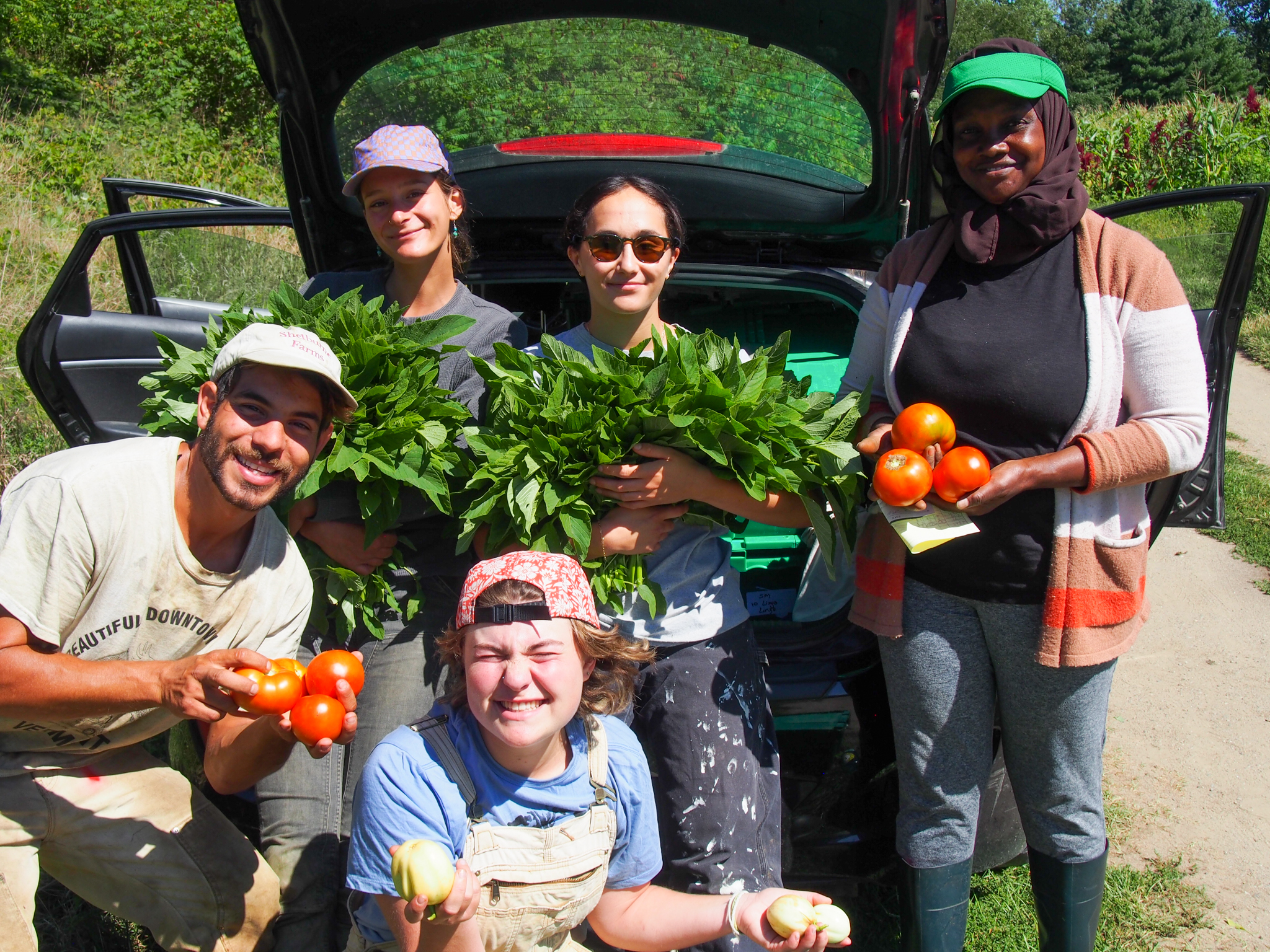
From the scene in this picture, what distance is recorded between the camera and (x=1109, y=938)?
288cm

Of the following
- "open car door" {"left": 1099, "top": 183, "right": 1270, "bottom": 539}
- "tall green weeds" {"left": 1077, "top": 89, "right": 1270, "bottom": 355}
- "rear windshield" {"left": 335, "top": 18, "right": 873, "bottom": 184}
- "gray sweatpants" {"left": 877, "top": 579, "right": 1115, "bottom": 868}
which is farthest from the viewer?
"tall green weeds" {"left": 1077, "top": 89, "right": 1270, "bottom": 355}

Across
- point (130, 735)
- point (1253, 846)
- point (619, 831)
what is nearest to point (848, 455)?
point (619, 831)

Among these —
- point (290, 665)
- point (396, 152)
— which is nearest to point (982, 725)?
point (290, 665)

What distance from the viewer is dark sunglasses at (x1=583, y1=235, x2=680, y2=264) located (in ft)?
8.54

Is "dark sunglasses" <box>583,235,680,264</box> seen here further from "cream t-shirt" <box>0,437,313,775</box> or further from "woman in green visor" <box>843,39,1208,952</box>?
"cream t-shirt" <box>0,437,313,775</box>

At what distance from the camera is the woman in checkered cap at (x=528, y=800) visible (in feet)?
6.45

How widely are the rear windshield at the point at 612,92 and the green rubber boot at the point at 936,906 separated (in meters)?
2.11

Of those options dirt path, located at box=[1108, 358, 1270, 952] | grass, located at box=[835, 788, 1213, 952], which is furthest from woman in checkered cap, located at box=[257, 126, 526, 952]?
dirt path, located at box=[1108, 358, 1270, 952]

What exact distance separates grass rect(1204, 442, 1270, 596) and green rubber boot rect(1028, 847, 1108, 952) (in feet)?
12.2

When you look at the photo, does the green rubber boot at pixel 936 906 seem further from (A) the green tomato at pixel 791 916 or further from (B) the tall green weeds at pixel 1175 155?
(B) the tall green weeds at pixel 1175 155

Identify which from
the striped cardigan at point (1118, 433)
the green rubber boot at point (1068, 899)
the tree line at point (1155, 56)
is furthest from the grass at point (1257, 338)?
the tree line at point (1155, 56)

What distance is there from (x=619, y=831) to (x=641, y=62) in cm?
240

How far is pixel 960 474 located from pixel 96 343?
3.01m

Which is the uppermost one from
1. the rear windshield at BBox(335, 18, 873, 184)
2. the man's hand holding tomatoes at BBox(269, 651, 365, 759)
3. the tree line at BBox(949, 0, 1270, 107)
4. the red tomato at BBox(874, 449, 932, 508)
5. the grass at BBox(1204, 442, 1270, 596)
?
the tree line at BBox(949, 0, 1270, 107)
